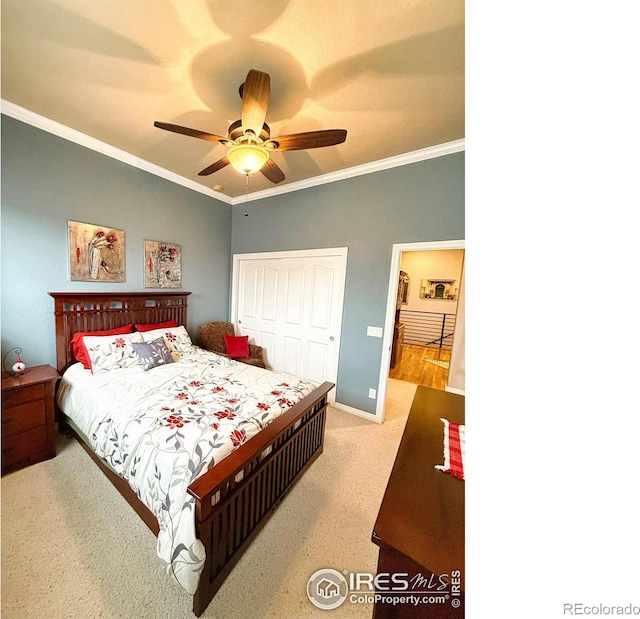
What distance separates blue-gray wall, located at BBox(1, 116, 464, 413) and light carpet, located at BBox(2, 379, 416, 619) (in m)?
1.09

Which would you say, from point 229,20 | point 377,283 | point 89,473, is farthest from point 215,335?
point 229,20

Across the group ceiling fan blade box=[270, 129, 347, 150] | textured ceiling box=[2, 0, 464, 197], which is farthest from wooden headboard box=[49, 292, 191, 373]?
ceiling fan blade box=[270, 129, 347, 150]

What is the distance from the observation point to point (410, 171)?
244cm

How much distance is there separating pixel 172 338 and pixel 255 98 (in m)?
2.46

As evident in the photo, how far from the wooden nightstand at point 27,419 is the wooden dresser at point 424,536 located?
8.38ft

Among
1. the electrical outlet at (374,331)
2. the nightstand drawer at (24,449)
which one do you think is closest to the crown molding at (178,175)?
the electrical outlet at (374,331)

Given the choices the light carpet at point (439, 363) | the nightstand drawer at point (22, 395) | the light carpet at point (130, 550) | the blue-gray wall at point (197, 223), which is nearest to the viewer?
the light carpet at point (130, 550)

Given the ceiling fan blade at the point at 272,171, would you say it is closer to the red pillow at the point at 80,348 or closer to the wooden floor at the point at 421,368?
the red pillow at the point at 80,348

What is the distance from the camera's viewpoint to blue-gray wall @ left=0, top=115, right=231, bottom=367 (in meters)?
2.02

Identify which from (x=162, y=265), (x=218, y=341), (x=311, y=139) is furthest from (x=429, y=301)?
(x=162, y=265)

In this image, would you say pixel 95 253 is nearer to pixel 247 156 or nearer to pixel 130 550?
pixel 247 156

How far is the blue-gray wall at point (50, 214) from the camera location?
6.62 feet
